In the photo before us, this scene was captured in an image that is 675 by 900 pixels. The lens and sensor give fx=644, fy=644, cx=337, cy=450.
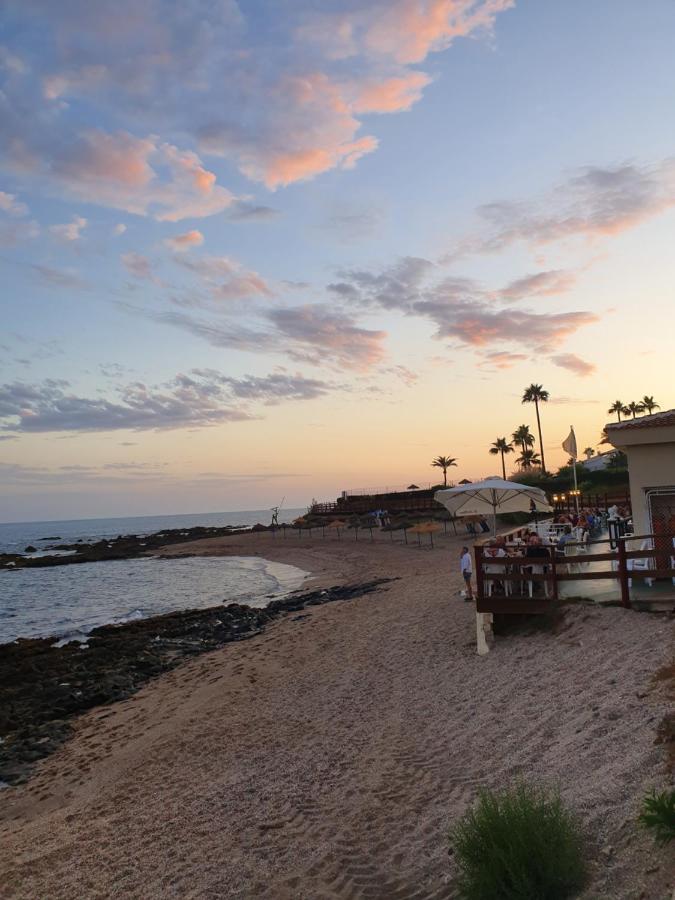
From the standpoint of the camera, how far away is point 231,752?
30.4ft

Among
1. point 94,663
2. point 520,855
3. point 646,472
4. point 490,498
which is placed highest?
point 646,472

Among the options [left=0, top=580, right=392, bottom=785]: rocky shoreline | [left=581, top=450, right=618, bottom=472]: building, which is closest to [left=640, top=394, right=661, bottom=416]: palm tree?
[left=581, top=450, right=618, bottom=472]: building

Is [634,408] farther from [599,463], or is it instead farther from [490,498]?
[490,498]

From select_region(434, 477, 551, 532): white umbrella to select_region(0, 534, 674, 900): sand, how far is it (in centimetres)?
281

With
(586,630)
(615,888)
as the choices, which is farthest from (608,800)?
(586,630)

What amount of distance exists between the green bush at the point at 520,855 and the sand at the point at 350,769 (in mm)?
250

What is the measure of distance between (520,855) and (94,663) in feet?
51.5

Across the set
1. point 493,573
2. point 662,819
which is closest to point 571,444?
point 493,573

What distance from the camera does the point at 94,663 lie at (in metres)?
17.7

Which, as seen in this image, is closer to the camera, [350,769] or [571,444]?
[350,769]

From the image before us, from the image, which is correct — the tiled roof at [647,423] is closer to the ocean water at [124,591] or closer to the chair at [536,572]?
the chair at [536,572]

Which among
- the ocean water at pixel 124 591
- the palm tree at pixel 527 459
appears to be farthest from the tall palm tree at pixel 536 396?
the ocean water at pixel 124 591

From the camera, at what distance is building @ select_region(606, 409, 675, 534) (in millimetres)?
12336

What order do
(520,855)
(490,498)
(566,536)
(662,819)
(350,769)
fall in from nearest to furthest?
1. (662,819)
2. (520,855)
3. (350,769)
4. (490,498)
5. (566,536)
